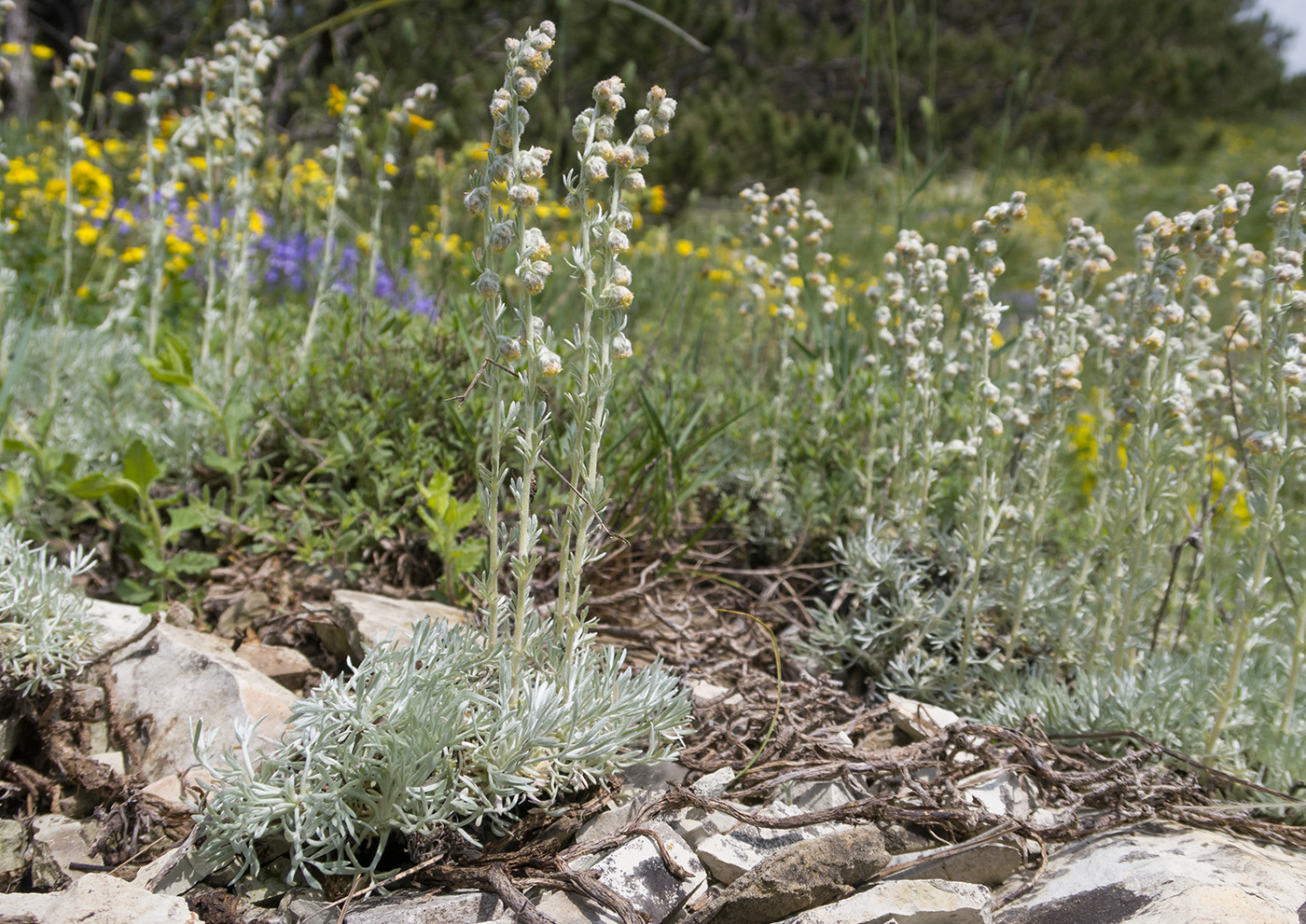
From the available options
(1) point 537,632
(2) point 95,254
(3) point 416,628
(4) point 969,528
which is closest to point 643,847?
(1) point 537,632

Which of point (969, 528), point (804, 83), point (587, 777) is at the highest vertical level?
point (804, 83)

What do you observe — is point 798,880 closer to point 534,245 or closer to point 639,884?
point 639,884

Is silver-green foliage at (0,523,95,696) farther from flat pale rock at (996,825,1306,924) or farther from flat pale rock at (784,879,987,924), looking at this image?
flat pale rock at (996,825,1306,924)

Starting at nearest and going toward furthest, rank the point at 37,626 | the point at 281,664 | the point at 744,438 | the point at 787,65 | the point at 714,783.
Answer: the point at 714,783 → the point at 37,626 → the point at 281,664 → the point at 744,438 → the point at 787,65

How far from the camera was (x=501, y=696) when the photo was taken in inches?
67.6

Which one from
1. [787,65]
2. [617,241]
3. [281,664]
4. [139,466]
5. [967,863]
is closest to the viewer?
[617,241]

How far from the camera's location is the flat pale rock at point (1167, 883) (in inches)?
62.2

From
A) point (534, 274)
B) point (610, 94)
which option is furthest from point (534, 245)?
point (610, 94)

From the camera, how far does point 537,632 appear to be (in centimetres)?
180

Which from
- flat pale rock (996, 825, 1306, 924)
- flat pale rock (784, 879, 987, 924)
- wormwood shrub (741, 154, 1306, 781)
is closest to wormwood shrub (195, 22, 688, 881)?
flat pale rock (784, 879, 987, 924)

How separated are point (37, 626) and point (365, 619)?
71cm

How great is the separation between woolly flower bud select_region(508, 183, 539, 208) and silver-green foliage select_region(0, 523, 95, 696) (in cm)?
143

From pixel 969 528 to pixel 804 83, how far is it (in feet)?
38.8

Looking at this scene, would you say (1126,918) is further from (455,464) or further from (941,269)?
(455,464)
